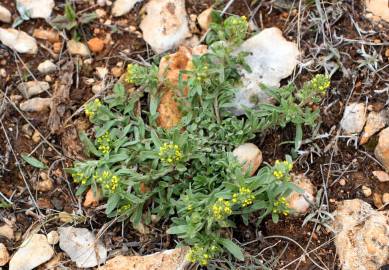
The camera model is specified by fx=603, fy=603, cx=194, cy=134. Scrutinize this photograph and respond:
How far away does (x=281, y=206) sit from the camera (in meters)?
3.61

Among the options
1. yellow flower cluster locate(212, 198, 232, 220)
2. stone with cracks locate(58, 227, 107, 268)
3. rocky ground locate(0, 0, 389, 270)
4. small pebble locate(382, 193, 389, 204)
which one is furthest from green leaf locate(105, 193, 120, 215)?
small pebble locate(382, 193, 389, 204)

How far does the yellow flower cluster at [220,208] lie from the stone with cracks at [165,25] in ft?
4.78

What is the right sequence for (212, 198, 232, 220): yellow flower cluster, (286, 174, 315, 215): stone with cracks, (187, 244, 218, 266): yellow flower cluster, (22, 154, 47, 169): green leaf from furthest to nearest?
(22, 154, 47, 169): green leaf
(286, 174, 315, 215): stone with cracks
(187, 244, 218, 266): yellow flower cluster
(212, 198, 232, 220): yellow flower cluster

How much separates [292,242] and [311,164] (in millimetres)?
541

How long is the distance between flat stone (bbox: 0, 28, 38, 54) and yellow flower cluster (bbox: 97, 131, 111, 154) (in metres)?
1.00

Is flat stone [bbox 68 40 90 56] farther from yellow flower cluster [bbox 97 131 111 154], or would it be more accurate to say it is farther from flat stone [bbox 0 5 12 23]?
yellow flower cluster [bbox 97 131 111 154]

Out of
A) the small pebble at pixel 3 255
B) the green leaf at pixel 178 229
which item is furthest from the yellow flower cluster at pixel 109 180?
the small pebble at pixel 3 255

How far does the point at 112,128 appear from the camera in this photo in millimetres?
4055

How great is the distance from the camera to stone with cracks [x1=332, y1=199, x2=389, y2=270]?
3541 millimetres

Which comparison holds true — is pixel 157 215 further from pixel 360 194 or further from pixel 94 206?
pixel 360 194

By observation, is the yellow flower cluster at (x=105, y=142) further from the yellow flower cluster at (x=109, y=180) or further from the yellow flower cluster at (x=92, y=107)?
the yellow flower cluster at (x=109, y=180)

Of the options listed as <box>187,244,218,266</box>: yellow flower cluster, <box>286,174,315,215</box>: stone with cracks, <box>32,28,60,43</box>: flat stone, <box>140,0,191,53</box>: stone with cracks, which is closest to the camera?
<box>187,244,218,266</box>: yellow flower cluster

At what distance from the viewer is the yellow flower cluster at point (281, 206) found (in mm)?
3578

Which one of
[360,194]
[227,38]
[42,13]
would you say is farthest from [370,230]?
[42,13]
